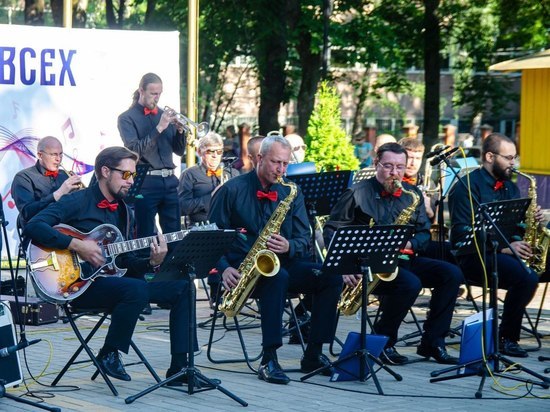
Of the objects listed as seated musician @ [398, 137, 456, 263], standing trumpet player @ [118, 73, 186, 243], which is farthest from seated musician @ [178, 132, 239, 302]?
seated musician @ [398, 137, 456, 263]

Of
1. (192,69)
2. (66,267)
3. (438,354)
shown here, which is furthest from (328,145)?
(66,267)

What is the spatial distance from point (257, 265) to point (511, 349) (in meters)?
2.64

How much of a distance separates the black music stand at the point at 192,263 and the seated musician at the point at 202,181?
399 centimetres

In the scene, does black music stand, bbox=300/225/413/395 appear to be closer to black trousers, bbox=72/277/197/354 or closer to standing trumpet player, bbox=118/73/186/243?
black trousers, bbox=72/277/197/354

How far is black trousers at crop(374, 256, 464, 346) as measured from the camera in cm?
880

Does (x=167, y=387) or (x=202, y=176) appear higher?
(x=202, y=176)

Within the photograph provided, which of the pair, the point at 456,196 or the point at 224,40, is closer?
the point at 456,196

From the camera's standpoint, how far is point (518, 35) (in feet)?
93.8

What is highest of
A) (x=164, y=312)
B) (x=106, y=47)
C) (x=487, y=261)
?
(x=106, y=47)

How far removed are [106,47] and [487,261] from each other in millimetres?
5908

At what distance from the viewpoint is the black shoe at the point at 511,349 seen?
936 cm

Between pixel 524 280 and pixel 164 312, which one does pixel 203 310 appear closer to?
pixel 164 312

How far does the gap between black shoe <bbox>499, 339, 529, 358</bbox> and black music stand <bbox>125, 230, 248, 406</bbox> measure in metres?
2.96

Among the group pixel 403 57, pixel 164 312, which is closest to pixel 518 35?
pixel 403 57
